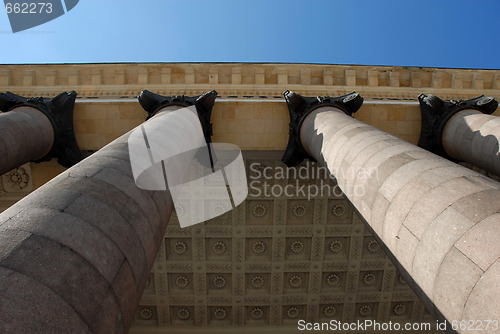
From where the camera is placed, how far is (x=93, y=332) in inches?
149

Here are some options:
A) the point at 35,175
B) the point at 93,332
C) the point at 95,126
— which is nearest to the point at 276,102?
the point at 95,126

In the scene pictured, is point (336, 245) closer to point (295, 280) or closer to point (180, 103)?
point (295, 280)

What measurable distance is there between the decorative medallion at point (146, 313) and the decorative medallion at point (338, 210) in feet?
38.8

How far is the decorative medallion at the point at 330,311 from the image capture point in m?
19.8

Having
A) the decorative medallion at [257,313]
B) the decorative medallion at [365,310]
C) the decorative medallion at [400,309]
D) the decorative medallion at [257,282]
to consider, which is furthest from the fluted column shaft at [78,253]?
the decorative medallion at [400,309]

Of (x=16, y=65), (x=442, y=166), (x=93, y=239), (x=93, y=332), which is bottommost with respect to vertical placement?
(x=93, y=332)

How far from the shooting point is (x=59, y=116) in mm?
13711

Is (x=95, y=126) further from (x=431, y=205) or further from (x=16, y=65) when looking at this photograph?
(x=431, y=205)

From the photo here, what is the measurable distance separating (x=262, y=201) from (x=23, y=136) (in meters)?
10.7

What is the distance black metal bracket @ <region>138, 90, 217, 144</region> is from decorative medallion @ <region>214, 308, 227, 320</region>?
435 inches

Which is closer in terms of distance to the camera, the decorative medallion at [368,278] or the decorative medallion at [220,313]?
the decorative medallion at [368,278]

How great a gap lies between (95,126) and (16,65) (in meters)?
5.46

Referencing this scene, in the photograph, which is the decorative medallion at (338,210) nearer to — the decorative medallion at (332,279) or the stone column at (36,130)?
the decorative medallion at (332,279)

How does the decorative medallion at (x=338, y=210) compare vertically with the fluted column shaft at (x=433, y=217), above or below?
below
